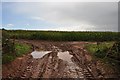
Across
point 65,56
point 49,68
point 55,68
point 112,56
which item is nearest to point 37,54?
point 65,56

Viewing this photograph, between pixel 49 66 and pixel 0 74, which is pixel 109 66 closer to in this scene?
pixel 49 66

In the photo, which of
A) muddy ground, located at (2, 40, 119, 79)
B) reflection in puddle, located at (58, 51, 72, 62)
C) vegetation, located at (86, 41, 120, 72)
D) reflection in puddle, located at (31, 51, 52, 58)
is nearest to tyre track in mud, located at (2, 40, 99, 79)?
muddy ground, located at (2, 40, 119, 79)

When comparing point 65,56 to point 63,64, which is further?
point 65,56

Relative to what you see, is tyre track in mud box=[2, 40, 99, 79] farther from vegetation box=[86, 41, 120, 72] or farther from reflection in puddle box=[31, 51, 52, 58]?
vegetation box=[86, 41, 120, 72]

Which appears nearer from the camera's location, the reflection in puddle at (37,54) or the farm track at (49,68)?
the farm track at (49,68)

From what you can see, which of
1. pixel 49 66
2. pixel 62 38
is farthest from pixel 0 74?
pixel 62 38

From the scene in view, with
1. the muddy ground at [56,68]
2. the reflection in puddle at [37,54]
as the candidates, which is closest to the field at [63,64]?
the muddy ground at [56,68]

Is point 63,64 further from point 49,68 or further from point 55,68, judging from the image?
point 49,68

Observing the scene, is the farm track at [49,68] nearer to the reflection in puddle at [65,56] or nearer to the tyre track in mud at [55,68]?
the tyre track in mud at [55,68]

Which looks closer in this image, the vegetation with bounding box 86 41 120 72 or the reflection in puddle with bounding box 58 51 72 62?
the vegetation with bounding box 86 41 120 72

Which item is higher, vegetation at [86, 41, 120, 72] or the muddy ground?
vegetation at [86, 41, 120, 72]

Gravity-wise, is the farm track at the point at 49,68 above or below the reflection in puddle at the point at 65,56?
below

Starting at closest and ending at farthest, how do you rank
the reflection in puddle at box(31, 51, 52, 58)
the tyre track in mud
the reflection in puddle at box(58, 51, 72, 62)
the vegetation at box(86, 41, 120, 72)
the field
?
the tyre track in mud < the field < the vegetation at box(86, 41, 120, 72) < the reflection in puddle at box(58, 51, 72, 62) < the reflection in puddle at box(31, 51, 52, 58)

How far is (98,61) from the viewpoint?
1308 centimetres
